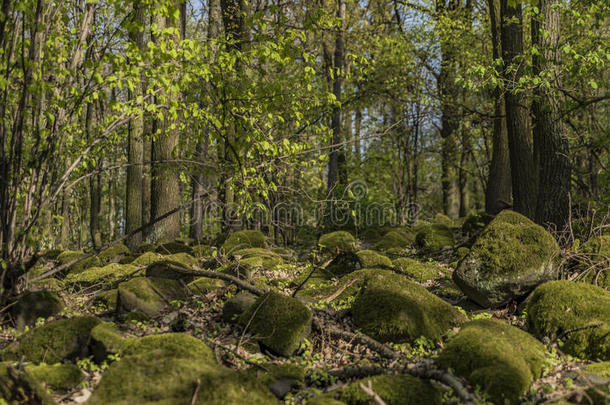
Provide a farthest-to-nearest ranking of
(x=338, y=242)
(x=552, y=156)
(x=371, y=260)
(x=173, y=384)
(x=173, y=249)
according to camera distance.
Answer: (x=338, y=242) < (x=173, y=249) < (x=552, y=156) < (x=371, y=260) < (x=173, y=384)

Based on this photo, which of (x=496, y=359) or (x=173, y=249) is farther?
(x=173, y=249)

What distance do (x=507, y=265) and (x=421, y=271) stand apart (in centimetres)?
179

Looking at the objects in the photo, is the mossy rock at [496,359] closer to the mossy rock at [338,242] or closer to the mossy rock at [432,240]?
the mossy rock at [432,240]

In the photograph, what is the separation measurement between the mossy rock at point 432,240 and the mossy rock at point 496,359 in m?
4.93

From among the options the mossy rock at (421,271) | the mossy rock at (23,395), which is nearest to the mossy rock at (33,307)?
the mossy rock at (23,395)

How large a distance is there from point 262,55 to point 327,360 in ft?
11.0

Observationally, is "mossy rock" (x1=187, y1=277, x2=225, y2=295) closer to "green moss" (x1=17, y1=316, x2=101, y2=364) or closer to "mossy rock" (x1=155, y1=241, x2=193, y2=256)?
"green moss" (x1=17, y1=316, x2=101, y2=364)

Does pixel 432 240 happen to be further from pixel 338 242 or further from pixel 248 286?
pixel 248 286

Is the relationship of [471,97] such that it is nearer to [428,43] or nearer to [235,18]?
[428,43]

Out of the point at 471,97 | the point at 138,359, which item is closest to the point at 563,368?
the point at 138,359

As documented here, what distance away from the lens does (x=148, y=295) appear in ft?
17.4

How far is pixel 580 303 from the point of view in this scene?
4641 mm

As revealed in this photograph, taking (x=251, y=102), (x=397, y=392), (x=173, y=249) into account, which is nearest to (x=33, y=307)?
(x=251, y=102)

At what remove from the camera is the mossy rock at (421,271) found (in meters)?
7.04
